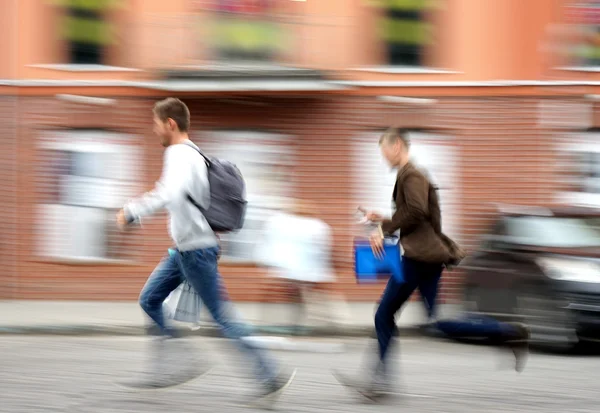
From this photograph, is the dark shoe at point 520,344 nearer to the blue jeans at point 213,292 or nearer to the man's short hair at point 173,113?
the blue jeans at point 213,292

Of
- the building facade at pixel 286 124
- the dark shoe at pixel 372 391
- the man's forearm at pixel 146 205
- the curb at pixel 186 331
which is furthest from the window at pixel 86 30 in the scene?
the man's forearm at pixel 146 205

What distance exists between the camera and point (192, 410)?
7.16 metres

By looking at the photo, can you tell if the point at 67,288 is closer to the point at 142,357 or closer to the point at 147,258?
the point at 147,258

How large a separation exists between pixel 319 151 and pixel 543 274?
23.4 ft

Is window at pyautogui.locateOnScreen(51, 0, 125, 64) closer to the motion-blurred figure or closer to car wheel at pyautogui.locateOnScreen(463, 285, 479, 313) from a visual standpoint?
the motion-blurred figure

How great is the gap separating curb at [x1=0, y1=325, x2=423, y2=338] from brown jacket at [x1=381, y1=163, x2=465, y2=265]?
17.2 ft

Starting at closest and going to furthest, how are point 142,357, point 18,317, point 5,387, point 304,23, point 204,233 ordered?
point 204,233 < point 5,387 < point 142,357 < point 18,317 < point 304,23

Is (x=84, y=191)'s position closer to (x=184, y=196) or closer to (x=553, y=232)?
(x=553, y=232)

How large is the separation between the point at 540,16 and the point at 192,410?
11.9 meters

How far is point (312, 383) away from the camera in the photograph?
28.3 ft

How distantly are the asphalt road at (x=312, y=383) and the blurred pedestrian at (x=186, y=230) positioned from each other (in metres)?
0.27

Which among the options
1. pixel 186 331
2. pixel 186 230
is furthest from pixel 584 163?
pixel 186 230

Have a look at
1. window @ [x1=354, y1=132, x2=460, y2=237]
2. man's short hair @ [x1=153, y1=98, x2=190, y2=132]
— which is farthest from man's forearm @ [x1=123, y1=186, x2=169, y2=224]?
window @ [x1=354, y1=132, x2=460, y2=237]

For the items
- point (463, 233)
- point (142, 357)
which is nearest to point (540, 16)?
point (463, 233)
